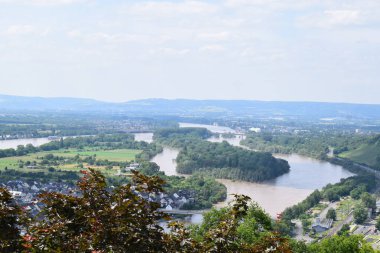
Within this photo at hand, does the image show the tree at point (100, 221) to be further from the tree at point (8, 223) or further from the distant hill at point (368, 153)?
the distant hill at point (368, 153)

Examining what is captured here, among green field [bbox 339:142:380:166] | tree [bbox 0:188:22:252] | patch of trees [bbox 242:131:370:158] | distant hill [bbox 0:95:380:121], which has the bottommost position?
Result: distant hill [bbox 0:95:380:121]

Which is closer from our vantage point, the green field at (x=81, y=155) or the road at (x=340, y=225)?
the road at (x=340, y=225)

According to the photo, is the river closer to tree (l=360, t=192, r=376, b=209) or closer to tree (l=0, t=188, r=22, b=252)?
tree (l=360, t=192, r=376, b=209)

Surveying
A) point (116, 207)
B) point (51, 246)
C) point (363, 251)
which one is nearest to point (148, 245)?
point (116, 207)

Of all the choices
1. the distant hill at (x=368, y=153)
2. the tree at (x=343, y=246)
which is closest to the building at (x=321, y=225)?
the tree at (x=343, y=246)

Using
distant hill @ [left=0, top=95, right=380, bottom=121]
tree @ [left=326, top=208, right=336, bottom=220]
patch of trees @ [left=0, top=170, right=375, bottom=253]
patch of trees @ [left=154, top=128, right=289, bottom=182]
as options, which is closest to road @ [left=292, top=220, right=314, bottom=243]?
tree @ [left=326, top=208, right=336, bottom=220]

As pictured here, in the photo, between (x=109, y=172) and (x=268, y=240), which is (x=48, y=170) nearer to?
(x=109, y=172)

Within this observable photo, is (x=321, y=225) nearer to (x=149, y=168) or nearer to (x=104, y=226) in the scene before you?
(x=149, y=168)
